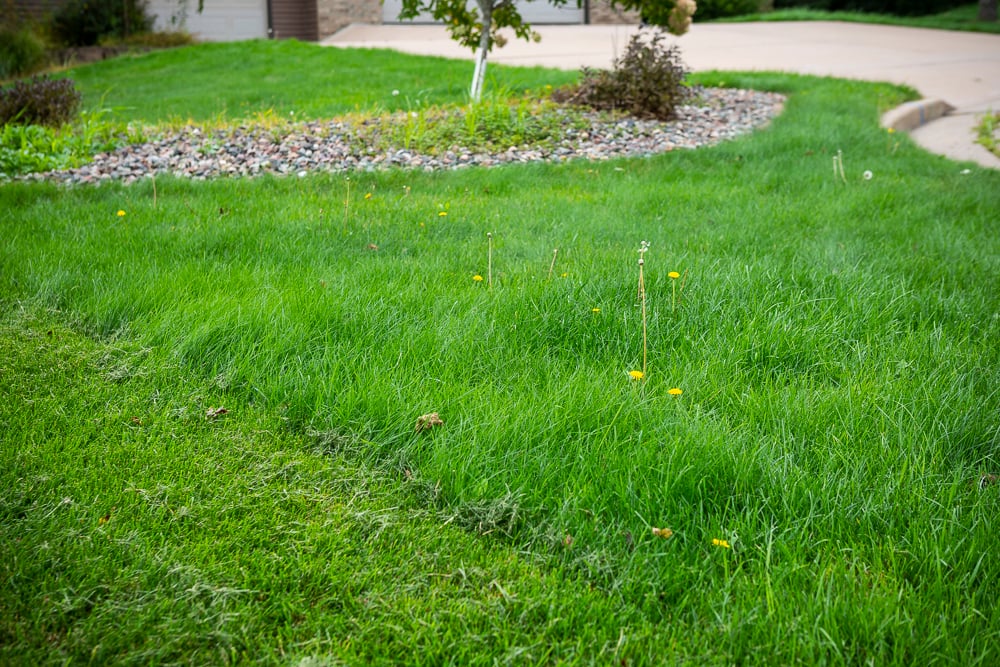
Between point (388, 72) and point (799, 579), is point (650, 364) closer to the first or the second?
point (799, 579)

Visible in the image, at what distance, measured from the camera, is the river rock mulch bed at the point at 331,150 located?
18.8ft

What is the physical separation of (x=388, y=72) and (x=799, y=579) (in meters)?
10.6

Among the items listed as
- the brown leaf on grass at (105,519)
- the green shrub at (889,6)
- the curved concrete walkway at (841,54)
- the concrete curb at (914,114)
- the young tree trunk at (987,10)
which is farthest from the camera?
the green shrub at (889,6)

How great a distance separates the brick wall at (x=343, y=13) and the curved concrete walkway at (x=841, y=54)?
310mm

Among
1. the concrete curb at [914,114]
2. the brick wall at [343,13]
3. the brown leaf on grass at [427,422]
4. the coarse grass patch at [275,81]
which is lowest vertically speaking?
the brown leaf on grass at [427,422]

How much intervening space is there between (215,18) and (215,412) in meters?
18.2

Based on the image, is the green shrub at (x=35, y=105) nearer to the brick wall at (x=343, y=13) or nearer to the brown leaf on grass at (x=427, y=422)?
the brown leaf on grass at (x=427, y=422)

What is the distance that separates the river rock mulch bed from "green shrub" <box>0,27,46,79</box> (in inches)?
327

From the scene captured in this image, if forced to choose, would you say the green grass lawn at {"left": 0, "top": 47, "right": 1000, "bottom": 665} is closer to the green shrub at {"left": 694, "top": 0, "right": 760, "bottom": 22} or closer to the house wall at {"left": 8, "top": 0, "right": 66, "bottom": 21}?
the house wall at {"left": 8, "top": 0, "right": 66, "bottom": 21}

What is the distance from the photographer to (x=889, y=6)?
2438 cm

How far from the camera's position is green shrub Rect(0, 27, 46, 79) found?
1315 centimetres

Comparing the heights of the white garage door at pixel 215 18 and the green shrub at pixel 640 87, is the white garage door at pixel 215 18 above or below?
above

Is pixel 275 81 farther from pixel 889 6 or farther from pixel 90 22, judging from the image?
pixel 889 6

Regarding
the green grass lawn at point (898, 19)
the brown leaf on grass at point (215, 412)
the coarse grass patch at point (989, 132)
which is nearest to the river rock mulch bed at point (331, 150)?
the coarse grass patch at point (989, 132)
